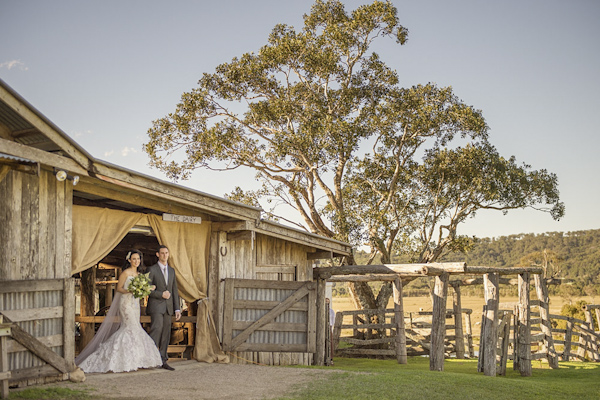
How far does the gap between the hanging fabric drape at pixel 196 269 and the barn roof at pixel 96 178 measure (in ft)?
1.22

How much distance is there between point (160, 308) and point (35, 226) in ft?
9.55

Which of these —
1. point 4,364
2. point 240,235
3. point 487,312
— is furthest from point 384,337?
point 4,364

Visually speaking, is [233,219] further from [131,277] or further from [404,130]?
[404,130]

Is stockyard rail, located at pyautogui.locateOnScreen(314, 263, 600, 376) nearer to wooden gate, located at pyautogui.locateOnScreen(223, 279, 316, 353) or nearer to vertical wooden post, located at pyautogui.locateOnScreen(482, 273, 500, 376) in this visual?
vertical wooden post, located at pyautogui.locateOnScreen(482, 273, 500, 376)

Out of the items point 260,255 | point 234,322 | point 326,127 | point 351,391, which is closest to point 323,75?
point 326,127

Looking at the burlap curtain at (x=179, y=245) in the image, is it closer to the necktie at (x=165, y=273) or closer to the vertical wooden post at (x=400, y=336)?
the necktie at (x=165, y=273)

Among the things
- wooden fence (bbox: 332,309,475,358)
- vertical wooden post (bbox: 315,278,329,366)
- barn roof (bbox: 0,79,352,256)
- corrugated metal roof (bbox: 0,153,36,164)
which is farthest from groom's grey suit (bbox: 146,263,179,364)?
wooden fence (bbox: 332,309,475,358)

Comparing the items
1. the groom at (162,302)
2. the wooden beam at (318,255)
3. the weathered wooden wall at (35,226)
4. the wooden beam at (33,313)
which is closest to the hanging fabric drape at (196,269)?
the groom at (162,302)

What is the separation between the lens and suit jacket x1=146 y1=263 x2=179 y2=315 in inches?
418

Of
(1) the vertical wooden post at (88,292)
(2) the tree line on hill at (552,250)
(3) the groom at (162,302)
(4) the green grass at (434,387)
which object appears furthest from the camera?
(2) the tree line on hill at (552,250)

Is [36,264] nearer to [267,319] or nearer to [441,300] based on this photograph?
[267,319]

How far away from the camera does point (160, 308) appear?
10.6 m

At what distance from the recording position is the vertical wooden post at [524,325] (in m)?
14.4

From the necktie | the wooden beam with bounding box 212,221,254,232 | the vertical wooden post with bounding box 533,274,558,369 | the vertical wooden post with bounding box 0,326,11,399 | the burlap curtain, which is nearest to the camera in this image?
the vertical wooden post with bounding box 0,326,11,399
